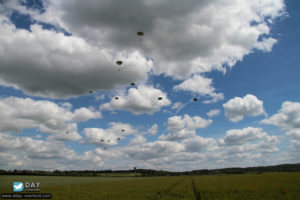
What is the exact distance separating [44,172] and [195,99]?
121608 mm

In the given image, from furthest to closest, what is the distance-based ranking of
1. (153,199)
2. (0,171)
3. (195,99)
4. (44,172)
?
(44,172), (0,171), (195,99), (153,199)

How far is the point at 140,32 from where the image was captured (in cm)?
3903

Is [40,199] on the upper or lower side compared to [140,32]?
lower

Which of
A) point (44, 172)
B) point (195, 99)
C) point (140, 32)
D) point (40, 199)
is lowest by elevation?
point (44, 172)

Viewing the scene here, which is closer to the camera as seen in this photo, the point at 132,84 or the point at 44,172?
the point at 132,84

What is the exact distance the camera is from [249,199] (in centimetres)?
2316

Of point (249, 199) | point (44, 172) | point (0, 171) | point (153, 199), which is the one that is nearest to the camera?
point (249, 199)

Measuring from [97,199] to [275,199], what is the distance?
69.1ft

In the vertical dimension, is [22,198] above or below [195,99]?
below

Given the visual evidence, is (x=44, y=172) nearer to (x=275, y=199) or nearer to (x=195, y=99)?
(x=195, y=99)

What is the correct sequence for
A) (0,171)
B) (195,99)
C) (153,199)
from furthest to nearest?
(0,171), (195,99), (153,199)

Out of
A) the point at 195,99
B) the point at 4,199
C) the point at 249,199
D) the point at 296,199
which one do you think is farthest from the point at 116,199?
the point at 195,99

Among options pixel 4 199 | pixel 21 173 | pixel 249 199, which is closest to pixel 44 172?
pixel 21 173

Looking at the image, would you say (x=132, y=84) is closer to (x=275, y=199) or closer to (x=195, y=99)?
(x=195, y=99)
